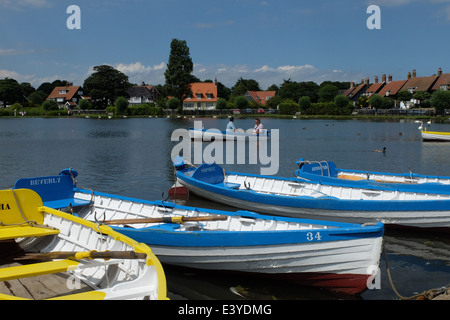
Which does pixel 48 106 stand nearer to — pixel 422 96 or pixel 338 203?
pixel 422 96

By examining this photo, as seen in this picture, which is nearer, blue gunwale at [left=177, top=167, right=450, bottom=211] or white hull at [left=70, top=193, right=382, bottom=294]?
white hull at [left=70, top=193, right=382, bottom=294]

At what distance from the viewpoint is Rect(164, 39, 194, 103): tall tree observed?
10625 cm

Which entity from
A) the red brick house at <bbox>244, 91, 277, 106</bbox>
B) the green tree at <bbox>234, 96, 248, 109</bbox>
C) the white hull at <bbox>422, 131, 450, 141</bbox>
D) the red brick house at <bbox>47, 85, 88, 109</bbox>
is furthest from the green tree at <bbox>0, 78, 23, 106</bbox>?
the white hull at <bbox>422, 131, 450, 141</bbox>

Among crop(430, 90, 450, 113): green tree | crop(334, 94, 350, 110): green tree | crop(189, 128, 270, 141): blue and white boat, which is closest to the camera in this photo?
crop(189, 128, 270, 141): blue and white boat

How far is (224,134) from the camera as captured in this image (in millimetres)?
41531

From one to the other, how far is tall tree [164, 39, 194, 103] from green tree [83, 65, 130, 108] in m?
22.2

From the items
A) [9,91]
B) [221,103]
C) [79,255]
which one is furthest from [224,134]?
[9,91]

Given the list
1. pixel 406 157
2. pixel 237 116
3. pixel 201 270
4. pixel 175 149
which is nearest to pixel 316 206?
pixel 201 270

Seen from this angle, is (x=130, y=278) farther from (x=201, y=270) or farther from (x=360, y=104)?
(x=360, y=104)

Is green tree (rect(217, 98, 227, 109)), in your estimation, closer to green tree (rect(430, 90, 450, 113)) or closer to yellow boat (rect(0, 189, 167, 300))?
green tree (rect(430, 90, 450, 113))

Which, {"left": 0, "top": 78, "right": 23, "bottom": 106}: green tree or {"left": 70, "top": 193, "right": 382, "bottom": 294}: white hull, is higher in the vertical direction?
{"left": 0, "top": 78, "right": 23, "bottom": 106}: green tree
